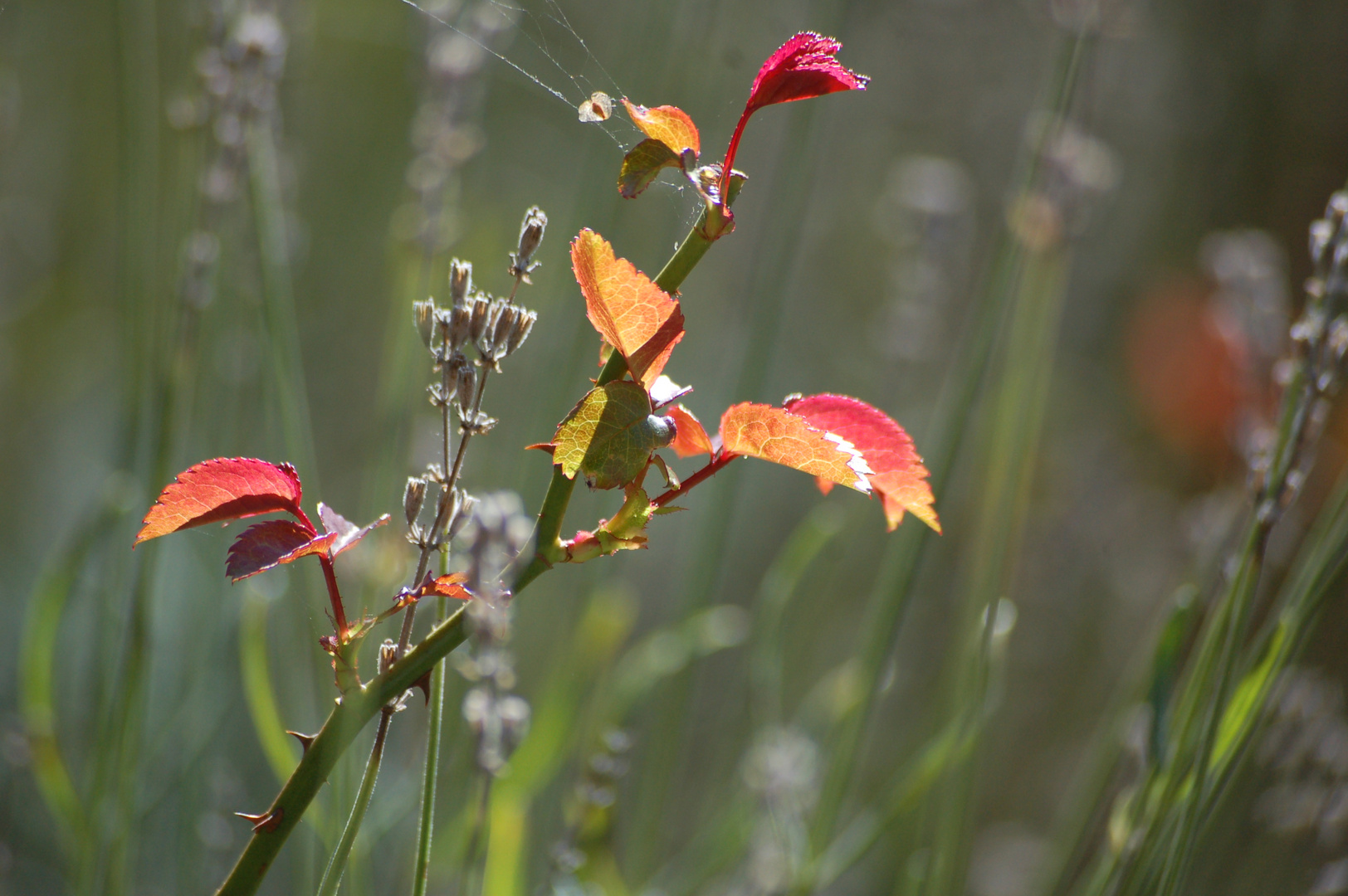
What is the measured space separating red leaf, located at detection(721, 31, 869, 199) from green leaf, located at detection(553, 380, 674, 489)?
37 millimetres

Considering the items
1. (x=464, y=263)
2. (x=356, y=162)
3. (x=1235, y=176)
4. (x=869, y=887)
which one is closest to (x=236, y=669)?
(x=464, y=263)

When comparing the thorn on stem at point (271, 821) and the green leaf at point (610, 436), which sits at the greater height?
the green leaf at point (610, 436)

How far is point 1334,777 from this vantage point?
1.17 ft

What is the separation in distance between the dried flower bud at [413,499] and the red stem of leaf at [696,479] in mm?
40

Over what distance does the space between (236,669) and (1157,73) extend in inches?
48.3

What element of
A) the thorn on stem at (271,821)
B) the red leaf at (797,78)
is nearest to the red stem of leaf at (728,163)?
the red leaf at (797,78)

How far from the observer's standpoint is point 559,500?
0.14m

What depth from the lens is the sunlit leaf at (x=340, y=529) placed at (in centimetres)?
15

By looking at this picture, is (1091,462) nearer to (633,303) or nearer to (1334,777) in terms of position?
(1334,777)

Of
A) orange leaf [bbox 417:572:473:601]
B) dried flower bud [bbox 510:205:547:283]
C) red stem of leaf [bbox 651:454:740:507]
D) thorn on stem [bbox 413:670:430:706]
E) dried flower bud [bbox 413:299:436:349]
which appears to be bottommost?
thorn on stem [bbox 413:670:430:706]

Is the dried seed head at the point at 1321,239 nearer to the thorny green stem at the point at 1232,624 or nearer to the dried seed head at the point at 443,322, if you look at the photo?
the thorny green stem at the point at 1232,624

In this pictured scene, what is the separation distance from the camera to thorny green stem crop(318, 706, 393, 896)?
0.14 meters

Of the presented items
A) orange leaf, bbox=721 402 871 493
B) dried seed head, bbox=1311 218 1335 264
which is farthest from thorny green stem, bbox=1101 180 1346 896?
orange leaf, bbox=721 402 871 493

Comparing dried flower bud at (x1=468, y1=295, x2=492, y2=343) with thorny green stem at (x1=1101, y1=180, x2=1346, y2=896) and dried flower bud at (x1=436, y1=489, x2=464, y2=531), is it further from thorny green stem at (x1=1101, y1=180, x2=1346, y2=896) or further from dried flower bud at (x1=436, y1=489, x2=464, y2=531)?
thorny green stem at (x1=1101, y1=180, x2=1346, y2=896)
